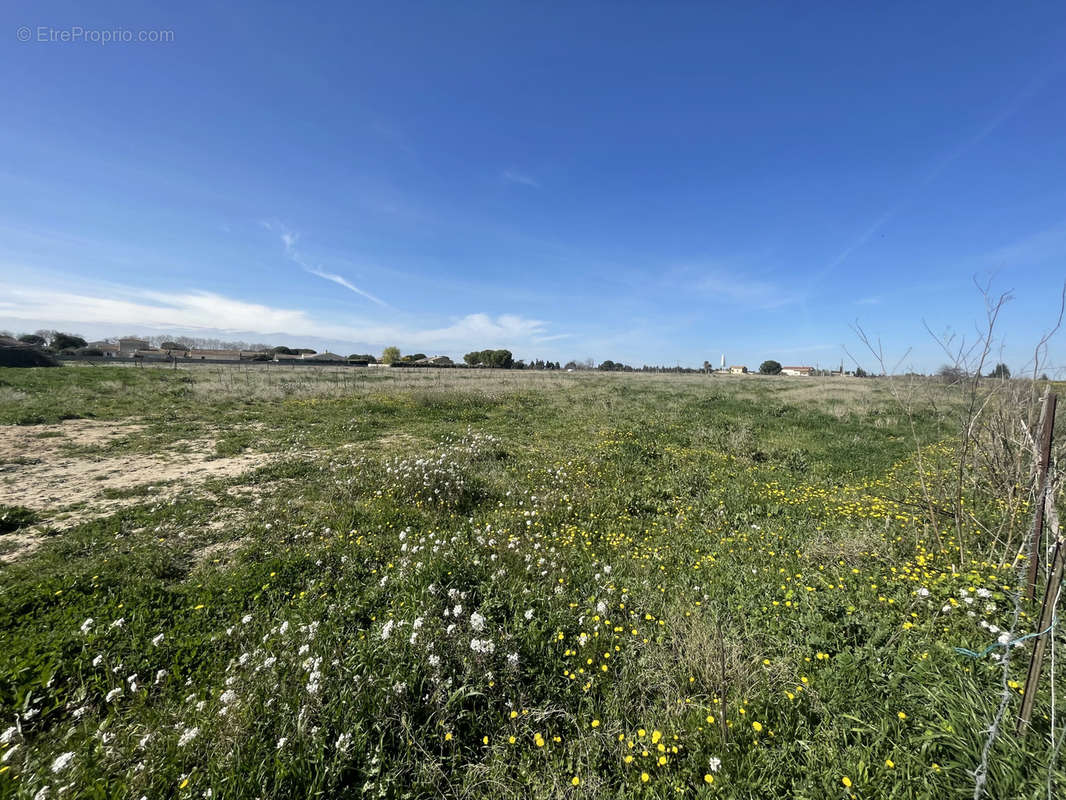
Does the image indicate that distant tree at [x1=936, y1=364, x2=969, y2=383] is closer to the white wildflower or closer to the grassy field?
the grassy field

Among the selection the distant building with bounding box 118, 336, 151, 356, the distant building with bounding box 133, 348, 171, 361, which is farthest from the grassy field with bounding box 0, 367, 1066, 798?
the distant building with bounding box 118, 336, 151, 356

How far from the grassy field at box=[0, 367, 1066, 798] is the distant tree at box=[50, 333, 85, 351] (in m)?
86.0

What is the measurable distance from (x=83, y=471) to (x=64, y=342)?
86373 mm

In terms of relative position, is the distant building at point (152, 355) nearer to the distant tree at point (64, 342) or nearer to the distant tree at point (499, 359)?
the distant tree at point (64, 342)

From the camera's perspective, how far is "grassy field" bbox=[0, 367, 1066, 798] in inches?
97.3

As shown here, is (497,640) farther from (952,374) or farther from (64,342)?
(64,342)

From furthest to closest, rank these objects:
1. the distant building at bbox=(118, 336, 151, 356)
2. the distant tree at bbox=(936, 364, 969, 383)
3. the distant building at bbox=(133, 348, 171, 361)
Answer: the distant building at bbox=(118, 336, 151, 356), the distant building at bbox=(133, 348, 171, 361), the distant tree at bbox=(936, 364, 969, 383)

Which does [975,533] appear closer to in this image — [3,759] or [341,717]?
[341,717]

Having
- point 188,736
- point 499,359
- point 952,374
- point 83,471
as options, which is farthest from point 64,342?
point 952,374

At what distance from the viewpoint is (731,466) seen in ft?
32.7

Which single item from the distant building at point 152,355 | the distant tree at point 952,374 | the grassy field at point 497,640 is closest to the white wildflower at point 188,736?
the grassy field at point 497,640

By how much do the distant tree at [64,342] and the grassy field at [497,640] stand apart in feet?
282

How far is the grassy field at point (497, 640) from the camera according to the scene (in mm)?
2471

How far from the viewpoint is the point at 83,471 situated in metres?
9.16
